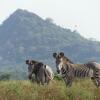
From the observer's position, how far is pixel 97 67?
23266 millimetres

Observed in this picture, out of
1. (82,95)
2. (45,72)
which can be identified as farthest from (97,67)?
(82,95)

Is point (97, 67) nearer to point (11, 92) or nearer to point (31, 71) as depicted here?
point (31, 71)

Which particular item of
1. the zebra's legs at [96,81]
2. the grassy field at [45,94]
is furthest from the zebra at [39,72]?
the grassy field at [45,94]

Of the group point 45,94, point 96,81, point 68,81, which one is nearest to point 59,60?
point 68,81

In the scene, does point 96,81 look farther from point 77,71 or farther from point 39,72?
point 39,72

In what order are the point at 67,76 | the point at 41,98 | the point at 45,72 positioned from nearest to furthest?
the point at 41,98, the point at 67,76, the point at 45,72

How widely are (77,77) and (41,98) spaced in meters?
6.29

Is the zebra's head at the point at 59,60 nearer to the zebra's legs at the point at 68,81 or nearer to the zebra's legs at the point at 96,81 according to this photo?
the zebra's legs at the point at 68,81

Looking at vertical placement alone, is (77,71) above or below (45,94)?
above

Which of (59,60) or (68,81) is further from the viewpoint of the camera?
(68,81)

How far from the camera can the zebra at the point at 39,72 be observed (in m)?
23.9

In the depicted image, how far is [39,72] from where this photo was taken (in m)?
24.2

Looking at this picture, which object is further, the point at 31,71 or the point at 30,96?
the point at 31,71

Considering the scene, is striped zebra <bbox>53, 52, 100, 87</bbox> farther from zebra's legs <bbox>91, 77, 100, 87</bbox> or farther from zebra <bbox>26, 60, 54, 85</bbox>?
zebra <bbox>26, 60, 54, 85</bbox>
